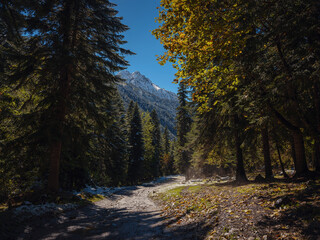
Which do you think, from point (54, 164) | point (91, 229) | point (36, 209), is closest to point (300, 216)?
point (91, 229)

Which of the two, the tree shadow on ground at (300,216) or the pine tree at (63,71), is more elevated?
the pine tree at (63,71)

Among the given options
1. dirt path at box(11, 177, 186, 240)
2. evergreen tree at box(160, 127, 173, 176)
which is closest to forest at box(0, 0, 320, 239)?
dirt path at box(11, 177, 186, 240)

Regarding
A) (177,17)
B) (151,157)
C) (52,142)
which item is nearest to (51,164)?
(52,142)

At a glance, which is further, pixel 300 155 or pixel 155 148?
pixel 155 148

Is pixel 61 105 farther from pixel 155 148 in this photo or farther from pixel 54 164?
pixel 155 148

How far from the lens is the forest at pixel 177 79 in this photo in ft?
16.9

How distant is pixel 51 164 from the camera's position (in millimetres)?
10539

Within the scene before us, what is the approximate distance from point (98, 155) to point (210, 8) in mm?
11641

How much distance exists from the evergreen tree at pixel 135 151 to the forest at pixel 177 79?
20597mm

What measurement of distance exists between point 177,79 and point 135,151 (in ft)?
112

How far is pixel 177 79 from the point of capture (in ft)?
18.4

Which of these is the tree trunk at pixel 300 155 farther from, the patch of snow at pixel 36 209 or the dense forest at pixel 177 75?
the patch of snow at pixel 36 209

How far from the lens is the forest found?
516 centimetres

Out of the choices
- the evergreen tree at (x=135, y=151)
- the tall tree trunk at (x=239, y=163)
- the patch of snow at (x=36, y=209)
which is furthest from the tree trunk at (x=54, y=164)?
the evergreen tree at (x=135, y=151)
